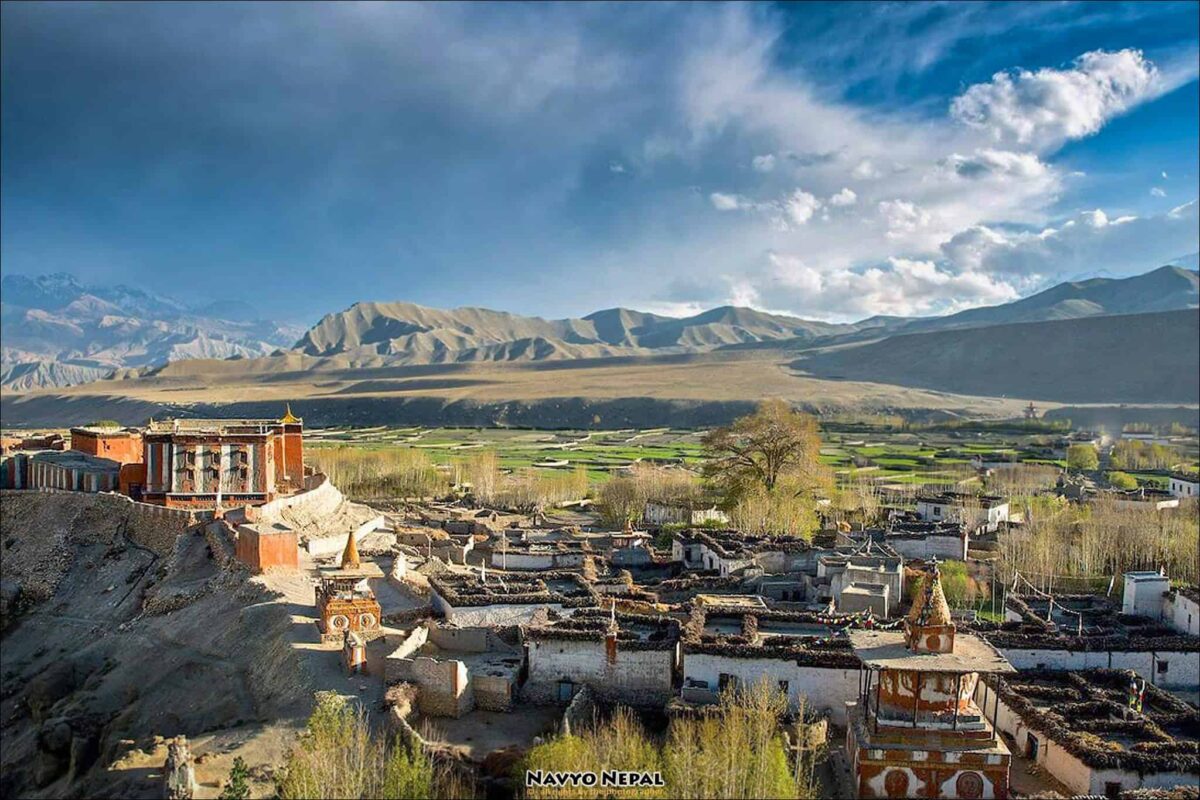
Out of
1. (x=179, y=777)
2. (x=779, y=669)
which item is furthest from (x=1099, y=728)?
(x=179, y=777)

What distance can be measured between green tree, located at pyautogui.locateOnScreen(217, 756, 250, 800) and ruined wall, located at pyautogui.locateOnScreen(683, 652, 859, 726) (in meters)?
10.9

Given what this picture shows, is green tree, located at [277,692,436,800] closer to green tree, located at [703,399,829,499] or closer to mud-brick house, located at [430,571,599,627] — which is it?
mud-brick house, located at [430,571,599,627]

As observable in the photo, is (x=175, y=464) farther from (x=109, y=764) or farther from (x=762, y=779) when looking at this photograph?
(x=762, y=779)

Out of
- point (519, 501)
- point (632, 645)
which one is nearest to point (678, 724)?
point (632, 645)

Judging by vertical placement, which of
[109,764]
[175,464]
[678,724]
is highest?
[175,464]

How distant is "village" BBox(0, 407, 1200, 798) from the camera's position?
57.9 ft

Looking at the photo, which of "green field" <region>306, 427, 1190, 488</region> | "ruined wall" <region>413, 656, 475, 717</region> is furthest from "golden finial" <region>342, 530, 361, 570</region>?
"green field" <region>306, 427, 1190, 488</region>

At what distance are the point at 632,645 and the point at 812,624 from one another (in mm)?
6294

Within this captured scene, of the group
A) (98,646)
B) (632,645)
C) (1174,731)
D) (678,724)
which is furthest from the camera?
(98,646)

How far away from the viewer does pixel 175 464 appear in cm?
4334

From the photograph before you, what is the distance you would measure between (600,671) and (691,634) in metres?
2.80

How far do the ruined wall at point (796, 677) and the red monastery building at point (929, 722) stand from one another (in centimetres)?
411

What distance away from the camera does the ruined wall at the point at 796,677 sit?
22047mm

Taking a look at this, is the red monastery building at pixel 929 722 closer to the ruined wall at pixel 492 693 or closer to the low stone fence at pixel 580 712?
the low stone fence at pixel 580 712
